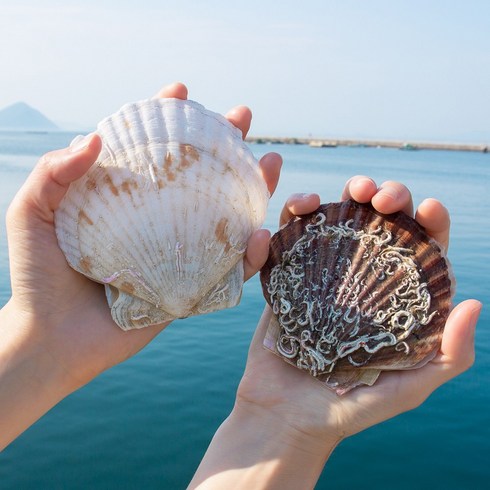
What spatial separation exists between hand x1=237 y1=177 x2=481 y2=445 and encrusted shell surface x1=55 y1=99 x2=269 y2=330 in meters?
0.45

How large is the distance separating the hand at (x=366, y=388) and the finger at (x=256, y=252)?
343 millimetres

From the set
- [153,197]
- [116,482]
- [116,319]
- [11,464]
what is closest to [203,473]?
[116,319]

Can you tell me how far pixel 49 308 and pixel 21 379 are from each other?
29cm

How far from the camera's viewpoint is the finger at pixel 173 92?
259 cm

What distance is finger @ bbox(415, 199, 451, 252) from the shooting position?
2385 millimetres

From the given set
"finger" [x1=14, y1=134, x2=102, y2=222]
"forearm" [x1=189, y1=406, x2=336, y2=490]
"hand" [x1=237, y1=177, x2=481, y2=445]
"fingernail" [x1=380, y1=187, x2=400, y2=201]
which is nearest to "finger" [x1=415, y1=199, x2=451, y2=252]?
"hand" [x1=237, y1=177, x2=481, y2=445]

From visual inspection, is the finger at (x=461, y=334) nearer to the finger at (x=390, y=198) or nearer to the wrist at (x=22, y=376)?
the finger at (x=390, y=198)

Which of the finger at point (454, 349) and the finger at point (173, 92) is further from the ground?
the finger at point (173, 92)

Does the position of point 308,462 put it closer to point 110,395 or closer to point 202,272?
point 202,272

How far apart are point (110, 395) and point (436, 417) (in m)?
3.71

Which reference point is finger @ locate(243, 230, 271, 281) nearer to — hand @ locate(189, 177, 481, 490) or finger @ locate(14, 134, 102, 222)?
hand @ locate(189, 177, 481, 490)

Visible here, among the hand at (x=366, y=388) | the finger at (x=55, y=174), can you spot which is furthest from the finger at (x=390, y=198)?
the finger at (x=55, y=174)

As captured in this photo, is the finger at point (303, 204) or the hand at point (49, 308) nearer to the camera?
the hand at point (49, 308)

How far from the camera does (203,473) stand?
2.28 m
